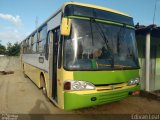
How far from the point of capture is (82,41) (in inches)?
204

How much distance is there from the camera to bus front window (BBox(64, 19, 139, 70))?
5082mm

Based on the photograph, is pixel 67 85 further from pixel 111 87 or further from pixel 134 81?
pixel 134 81

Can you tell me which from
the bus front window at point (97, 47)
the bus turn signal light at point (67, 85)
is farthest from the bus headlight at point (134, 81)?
the bus turn signal light at point (67, 85)

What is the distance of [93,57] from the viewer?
522cm

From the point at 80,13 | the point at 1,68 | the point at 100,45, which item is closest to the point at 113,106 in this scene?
the point at 100,45

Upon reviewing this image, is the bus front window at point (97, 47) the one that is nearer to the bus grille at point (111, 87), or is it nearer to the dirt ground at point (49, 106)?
the bus grille at point (111, 87)

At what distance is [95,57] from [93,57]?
7cm

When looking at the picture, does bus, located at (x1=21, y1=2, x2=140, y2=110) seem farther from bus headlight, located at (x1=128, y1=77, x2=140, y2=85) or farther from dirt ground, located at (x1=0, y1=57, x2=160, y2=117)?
dirt ground, located at (x1=0, y1=57, x2=160, y2=117)

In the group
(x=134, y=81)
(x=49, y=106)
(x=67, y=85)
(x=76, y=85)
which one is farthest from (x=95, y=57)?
(x=49, y=106)

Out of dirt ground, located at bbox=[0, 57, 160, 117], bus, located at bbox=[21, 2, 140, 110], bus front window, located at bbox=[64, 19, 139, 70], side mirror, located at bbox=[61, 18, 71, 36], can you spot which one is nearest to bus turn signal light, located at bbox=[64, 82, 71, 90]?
bus, located at bbox=[21, 2, 140, 110]

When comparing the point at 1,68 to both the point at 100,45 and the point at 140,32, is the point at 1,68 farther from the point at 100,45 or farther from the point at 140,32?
the point at 100,45

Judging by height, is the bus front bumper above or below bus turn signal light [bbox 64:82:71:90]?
below

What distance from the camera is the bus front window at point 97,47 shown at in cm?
508

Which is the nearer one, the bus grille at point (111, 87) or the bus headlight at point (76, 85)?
the bus headlight at point (76, 85)
